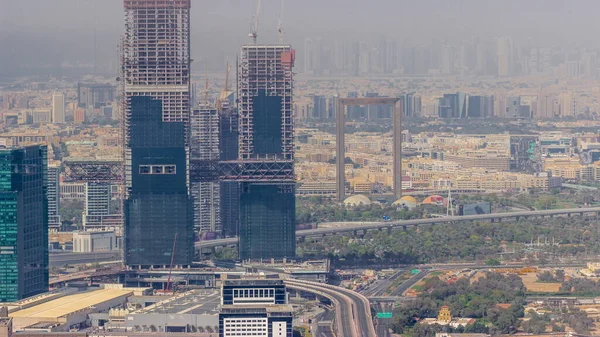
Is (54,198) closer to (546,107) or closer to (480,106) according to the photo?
(480,106)

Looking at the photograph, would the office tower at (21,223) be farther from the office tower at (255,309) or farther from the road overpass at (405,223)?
the road overpass at (405,223)

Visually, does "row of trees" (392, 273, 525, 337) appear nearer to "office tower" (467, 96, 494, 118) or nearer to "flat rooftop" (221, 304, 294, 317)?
"flat rooftop" (221, 304, 294, 317)

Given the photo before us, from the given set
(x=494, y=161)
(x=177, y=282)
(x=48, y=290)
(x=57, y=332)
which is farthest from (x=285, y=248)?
(x=494, y=161)

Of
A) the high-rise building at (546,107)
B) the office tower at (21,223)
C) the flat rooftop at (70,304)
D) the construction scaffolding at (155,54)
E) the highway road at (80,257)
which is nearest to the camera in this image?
the flat rooftop at (70,304)

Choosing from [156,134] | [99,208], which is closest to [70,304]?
[156,134]

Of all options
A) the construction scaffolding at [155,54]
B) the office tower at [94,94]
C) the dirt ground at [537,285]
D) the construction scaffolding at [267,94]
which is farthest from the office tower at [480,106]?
the dirt ground at [537,285]

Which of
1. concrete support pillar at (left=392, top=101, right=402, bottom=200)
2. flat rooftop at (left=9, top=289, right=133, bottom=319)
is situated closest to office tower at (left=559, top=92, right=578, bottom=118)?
concrete support pillar at (left=392, top=101, right=402, bottom=200)
